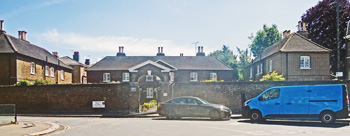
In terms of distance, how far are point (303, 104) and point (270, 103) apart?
1625 mm

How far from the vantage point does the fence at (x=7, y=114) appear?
14882 millimetres

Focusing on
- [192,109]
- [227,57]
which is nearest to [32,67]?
[192,109]

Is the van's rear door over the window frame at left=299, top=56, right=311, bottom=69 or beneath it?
beneath

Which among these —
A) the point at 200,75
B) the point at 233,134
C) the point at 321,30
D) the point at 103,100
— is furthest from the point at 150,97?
the point at 233,134

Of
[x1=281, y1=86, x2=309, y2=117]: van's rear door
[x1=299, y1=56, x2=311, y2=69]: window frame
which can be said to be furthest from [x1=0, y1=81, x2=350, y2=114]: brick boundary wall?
[x1=299, y1=56, x2=311, y2=69]: window frame

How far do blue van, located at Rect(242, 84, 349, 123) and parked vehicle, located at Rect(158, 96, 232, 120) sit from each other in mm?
1628

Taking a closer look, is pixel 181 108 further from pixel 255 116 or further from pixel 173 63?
pixel 173 63

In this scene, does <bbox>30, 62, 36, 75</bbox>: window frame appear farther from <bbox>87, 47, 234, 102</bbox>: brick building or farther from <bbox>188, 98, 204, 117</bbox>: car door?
<bbox>188, 98, 204, 117</bbox>: car door

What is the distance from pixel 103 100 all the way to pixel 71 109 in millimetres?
2796

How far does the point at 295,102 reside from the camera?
51.3 feet

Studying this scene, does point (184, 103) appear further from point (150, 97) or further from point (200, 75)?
point (200, 75)

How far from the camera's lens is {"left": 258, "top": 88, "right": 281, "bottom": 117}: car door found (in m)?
16.0

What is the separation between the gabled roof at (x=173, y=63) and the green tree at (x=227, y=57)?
2071cm

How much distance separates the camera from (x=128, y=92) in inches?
912
